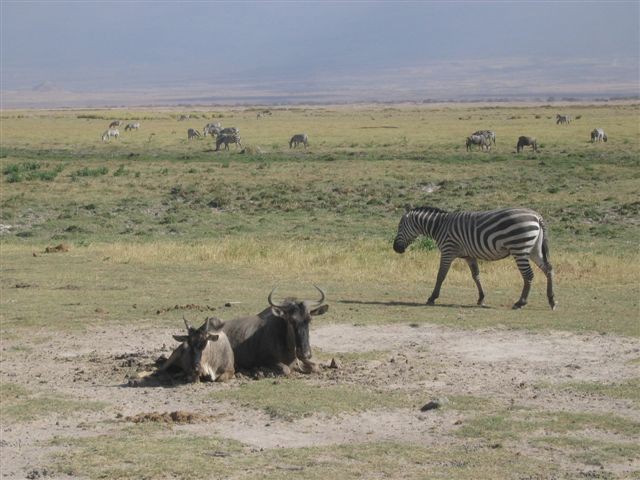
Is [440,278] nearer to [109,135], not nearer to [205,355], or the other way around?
[205,355]

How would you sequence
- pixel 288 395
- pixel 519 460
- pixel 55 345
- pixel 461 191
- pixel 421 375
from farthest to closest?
pixel 461 191, pixel 55 345, pixel 421 375, pixel 288 395, pixel 519 460

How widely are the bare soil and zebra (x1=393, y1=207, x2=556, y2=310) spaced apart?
2.31 meters

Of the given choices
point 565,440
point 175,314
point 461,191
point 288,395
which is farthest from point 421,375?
point 461,191

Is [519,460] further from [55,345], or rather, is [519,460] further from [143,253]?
[143,253]

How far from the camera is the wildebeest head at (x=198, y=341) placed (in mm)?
12320

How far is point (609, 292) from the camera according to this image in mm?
18484

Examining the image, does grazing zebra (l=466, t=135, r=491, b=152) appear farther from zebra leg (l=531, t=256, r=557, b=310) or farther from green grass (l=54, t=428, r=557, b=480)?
green grass (l=54, t=428, r=557, b=480)

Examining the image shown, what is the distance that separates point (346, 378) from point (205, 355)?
65.1 inches

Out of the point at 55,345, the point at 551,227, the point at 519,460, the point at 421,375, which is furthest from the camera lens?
the point at 551,227

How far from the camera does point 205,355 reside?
1255 cm

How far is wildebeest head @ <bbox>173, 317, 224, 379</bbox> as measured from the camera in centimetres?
1232

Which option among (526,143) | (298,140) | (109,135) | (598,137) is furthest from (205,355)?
(109,135)

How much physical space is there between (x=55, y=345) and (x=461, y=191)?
68.0 ft

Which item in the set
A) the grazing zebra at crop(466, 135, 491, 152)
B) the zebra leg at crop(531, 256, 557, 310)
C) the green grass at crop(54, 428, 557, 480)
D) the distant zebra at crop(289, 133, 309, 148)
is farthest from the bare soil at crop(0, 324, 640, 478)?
the distant zebra at crop(289, 133, 309, 148)
